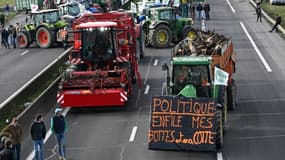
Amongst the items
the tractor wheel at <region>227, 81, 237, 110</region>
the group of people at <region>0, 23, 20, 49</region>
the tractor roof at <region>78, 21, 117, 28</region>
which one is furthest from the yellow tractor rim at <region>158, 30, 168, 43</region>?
the tractor wheel at <region>227, 81, 237, 110</region>

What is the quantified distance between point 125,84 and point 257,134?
6178 mm

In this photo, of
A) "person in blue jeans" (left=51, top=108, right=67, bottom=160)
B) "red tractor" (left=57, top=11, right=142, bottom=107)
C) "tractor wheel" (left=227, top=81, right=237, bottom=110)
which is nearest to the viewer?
"person in blue jeans" (left=51, top=108, right=67, bottom=160)

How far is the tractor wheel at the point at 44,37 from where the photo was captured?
45.5 meters

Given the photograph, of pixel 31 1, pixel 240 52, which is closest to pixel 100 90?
pixel 240 52

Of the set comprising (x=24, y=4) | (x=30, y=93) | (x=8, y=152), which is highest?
(x=8, y=152)

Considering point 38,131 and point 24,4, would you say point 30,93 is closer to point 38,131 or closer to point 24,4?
point 38,131

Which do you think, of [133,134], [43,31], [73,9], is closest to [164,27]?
[43,31]

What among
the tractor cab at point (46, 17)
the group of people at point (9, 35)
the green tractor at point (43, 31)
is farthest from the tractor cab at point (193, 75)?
the group of people at point (9, 35)

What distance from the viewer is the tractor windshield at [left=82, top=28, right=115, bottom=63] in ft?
94.3

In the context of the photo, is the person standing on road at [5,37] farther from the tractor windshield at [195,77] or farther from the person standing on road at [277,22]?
the tractor windshield at [195,77]

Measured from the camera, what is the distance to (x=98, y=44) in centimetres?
2888

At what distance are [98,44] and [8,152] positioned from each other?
12542 millimetres

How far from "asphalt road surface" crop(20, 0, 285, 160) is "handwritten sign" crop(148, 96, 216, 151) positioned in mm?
293

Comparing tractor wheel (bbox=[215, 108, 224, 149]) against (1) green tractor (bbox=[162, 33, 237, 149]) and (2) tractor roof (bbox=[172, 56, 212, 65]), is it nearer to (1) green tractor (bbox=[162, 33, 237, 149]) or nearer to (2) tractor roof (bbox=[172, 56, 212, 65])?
(1) green tractor (bbox=[162, 33, 237, 149])
